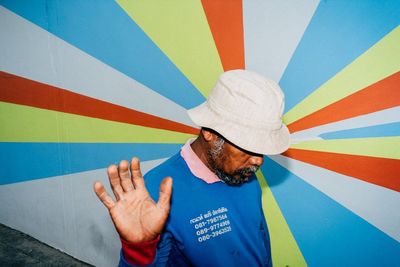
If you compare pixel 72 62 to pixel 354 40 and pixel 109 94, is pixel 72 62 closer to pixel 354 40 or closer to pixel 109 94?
pixel 109 94

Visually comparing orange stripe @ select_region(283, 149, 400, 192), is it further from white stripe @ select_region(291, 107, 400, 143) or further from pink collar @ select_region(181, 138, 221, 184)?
pink collar @ select_region(181, 138, 221, 184)

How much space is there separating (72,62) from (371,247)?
6.90ft

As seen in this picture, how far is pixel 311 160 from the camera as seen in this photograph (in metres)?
1.71

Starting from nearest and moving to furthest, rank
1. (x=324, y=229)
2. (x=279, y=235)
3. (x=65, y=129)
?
1. (x=324, y=229)
2. (x=279, y=235)
3. (x=65, y=129)

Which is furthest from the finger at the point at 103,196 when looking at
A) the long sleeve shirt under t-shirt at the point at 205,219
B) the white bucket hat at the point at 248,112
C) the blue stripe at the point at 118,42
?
the blue stripe at the point at 118,42

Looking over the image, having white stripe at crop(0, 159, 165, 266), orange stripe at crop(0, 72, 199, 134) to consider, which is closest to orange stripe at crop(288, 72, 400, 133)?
orange stripe at crop(0, 72, 199, 134)

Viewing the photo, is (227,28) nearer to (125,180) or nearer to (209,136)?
(209,136)

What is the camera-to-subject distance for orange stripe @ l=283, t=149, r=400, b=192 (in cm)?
156

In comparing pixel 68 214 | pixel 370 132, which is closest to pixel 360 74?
pixel 370 132

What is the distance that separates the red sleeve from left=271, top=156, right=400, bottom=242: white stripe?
106 centimetres

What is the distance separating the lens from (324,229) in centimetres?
178

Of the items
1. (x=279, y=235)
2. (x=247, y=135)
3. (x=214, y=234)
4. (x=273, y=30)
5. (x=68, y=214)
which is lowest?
(x=279, y=235)

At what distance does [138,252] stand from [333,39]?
1.28m

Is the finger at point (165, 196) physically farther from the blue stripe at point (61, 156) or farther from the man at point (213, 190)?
the blue stripe at point (61, 156)
